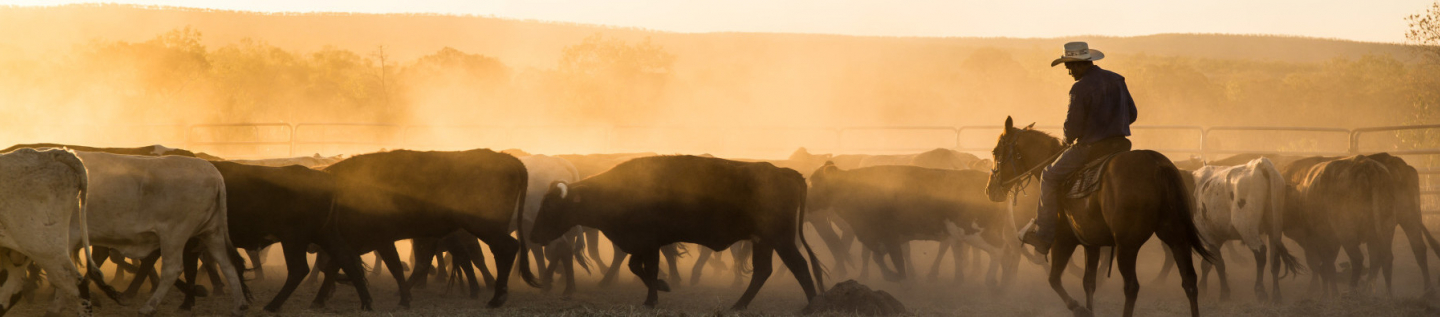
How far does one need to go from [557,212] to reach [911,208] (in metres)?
3.46

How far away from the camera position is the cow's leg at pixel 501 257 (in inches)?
319

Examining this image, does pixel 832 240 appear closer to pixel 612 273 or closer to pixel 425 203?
pixel 612 273

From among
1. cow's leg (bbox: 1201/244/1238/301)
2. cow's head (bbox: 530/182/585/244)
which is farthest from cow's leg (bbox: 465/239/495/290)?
cow's leg (bbox: 1201/244/1238/301)

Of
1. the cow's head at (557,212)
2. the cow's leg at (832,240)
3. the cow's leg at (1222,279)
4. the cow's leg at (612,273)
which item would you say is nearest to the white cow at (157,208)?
the cow's head at (557,212)

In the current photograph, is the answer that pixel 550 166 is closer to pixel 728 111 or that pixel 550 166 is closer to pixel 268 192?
pixel 268 192

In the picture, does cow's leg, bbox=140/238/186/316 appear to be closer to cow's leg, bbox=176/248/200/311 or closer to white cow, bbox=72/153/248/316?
white cow, bbox=72/153/248/316

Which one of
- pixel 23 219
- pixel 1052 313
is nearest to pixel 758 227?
pixel 1052 313

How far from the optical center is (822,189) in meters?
10.9

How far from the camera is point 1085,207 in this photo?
266 inches

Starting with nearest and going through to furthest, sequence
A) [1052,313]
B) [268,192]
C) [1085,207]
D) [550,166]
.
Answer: [1085,207] < [268,192] < [1052,313] < [550,166]

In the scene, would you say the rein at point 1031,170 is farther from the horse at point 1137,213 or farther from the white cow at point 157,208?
the white cow at point 157,208

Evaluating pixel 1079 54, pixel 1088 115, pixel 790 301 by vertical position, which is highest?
pixel 1079 54

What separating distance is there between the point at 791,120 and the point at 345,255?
50.6 metres

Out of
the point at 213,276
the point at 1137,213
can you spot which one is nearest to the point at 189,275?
the point at 213,276
